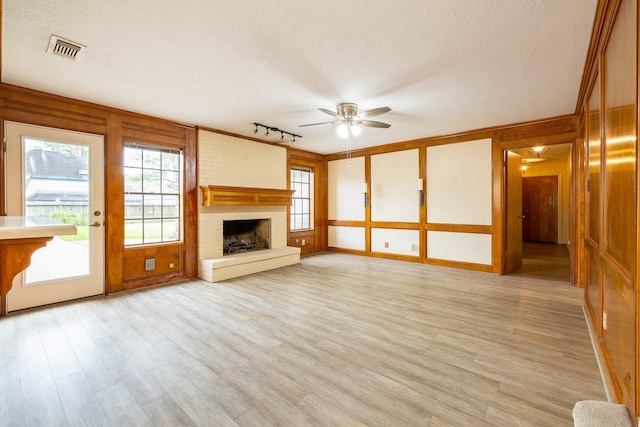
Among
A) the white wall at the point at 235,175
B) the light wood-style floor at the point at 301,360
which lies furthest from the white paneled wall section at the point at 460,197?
the white wall at the point at 235,175

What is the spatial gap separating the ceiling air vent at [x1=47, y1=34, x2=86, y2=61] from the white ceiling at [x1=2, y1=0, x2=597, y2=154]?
54 mm

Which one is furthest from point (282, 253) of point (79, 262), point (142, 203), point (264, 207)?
point (79, 262)

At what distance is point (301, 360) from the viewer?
227cm

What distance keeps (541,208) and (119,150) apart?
36.6ft

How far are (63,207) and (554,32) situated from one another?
18.2 feet

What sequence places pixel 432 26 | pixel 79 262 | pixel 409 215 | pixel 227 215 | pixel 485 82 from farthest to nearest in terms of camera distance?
pixel 409 215 → pixel 227 215 → pixel 79 262 → pixel 485 82 → pixel 432 26

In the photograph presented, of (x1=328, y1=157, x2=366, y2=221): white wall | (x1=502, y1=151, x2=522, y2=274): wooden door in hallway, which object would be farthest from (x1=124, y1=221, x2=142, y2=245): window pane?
(x1=502, y1=151, x2=522, y2=274): wooden door in hallway

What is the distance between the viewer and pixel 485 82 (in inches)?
125

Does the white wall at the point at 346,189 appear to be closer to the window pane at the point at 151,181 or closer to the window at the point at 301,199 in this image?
the window at the point at 301,199

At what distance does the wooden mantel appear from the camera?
4832 millimetres

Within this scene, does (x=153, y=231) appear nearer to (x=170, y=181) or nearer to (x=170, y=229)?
(x=170, y=229)

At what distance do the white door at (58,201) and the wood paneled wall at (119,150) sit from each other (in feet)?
0.31

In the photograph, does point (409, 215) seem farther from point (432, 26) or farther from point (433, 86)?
point (432, 26)

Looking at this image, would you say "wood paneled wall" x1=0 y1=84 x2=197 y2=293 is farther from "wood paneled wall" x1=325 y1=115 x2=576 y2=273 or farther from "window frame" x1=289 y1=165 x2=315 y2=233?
"wood paneled wall" x1=325 y1=115 x2=576 y2=273
